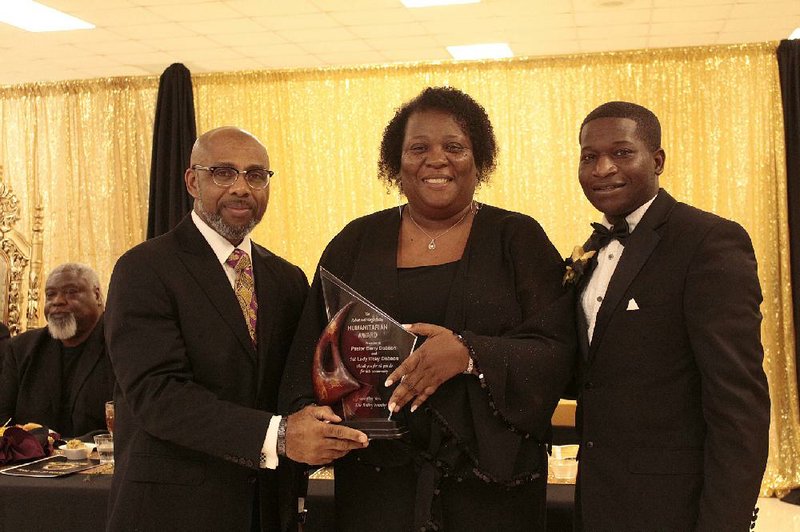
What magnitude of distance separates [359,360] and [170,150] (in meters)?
7.74

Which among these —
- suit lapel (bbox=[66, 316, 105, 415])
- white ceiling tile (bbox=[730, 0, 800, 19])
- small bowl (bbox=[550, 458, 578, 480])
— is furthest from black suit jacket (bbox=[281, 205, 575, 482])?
white ceiling tile (bbox=[730, 0, 800, 19])

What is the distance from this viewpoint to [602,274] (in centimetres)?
268

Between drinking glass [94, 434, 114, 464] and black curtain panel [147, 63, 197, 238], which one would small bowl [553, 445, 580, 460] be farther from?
black curtain panel [147, 63, 197, 238]

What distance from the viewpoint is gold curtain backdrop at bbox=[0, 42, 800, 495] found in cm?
870

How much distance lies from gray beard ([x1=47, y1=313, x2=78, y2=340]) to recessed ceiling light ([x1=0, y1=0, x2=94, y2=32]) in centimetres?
294

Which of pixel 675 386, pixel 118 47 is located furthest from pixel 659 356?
pixel 118 47

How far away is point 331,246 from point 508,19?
17.4 feet

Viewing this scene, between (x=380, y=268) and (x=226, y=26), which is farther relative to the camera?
(x=226, y=26)

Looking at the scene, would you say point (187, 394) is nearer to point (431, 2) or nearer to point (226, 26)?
point (431, 2)

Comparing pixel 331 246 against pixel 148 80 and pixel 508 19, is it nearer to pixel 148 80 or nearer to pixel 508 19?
pixel 508 19

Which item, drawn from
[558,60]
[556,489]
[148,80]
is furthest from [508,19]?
[556,489]

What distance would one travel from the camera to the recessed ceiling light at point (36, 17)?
715cm

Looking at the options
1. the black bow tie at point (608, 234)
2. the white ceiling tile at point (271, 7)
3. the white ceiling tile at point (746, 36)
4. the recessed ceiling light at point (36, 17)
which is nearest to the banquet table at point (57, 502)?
the black bow tie at point (608, 234)

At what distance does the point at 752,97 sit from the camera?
8.77m
